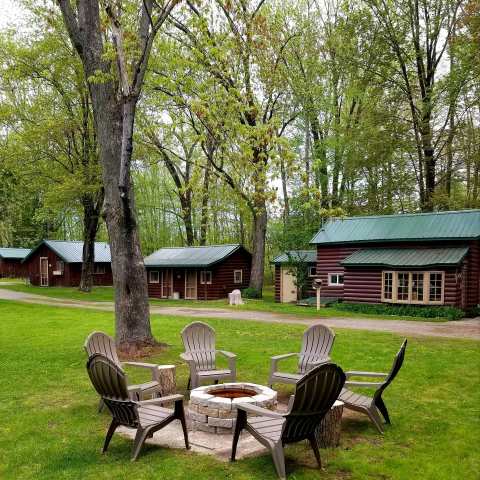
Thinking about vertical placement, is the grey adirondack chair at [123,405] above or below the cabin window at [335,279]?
below

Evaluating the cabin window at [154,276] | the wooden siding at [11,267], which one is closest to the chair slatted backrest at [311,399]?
the cabin window at [154,276]

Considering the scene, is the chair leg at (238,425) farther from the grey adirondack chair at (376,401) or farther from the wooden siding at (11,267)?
the wooden siding at (11,267)

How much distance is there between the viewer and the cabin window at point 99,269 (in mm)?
42969

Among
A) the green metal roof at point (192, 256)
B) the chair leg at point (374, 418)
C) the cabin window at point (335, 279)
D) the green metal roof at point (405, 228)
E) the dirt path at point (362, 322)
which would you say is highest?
the green metal roof at point (405, 228)

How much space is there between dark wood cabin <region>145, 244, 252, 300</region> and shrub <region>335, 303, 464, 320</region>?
9627 mm

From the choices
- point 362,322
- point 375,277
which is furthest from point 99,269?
point 362,322

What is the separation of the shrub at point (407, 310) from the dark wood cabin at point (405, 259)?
0.44 m

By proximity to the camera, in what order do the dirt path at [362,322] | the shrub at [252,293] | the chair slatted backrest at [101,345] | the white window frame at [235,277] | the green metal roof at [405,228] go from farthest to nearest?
the white window frame at [235,277], the shrub at [252,293], the green metal roof at [405,228], the dirt path at [362,322], the chair slatted backrest at [101,345]

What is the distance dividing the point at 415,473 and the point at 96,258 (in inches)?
1581

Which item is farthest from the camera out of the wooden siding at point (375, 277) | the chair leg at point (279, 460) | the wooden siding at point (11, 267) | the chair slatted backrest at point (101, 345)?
the wooden siding at point (11, 267)

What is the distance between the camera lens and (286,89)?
3070 cm

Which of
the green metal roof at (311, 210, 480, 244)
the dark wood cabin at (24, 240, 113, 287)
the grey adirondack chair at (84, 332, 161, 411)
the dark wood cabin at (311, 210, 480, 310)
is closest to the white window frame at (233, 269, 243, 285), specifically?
the dark wood cabin at (311, 210, 480, 310)

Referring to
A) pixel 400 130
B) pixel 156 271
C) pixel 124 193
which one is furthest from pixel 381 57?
pixel 124 193

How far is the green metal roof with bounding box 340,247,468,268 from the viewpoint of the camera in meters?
19.9
